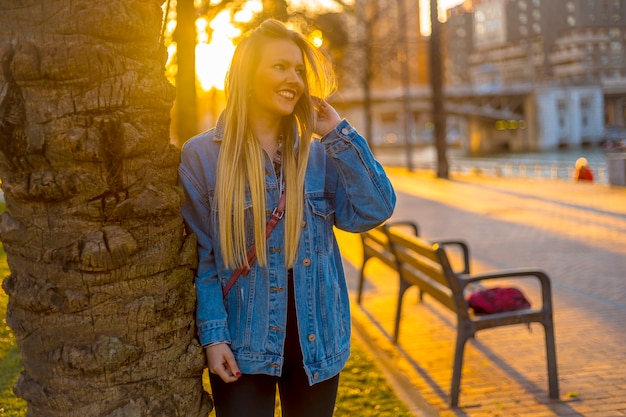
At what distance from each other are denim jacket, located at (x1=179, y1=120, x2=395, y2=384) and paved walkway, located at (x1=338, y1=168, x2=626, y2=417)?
86.4 inches

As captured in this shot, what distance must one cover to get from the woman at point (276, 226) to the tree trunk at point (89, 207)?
17 cm

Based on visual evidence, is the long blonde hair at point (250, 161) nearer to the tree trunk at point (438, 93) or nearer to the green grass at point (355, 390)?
the green grass at point (355, 390)

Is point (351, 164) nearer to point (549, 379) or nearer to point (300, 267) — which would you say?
point (300, 267)

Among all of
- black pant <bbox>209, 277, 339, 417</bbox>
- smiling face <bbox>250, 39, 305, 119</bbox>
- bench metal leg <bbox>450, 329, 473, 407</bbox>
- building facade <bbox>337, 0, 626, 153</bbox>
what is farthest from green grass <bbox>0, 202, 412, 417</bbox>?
building facade <bbox>337, 0, 626, 153</bbox>

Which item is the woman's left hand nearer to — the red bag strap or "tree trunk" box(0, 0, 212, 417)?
the red bag strap

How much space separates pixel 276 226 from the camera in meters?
2.42

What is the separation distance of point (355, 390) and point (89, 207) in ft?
10.3

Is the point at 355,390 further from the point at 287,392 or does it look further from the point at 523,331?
the point at 287,392

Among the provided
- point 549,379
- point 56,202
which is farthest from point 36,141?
point 549,379

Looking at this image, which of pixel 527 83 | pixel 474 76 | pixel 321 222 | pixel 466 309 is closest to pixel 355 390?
pixel 466 309

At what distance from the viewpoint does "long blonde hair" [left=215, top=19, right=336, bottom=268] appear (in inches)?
92.6

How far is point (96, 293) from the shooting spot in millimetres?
2125

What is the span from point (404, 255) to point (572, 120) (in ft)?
275

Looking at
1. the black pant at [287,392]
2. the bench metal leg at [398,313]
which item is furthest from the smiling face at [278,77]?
the bench metal leg at [398,313]
